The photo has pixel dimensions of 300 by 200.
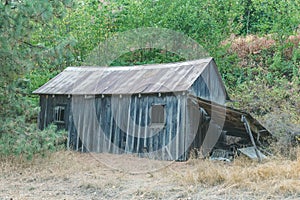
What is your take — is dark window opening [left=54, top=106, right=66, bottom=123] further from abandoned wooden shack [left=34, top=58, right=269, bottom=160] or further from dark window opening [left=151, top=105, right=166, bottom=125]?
dark window opening [left=151, top=105, right=166, bottom=125]

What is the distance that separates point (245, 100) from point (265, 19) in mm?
10030

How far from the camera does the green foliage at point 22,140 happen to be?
9.77 metres

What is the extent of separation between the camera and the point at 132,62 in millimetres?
23109

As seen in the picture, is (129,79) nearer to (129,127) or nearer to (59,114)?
(129,127)

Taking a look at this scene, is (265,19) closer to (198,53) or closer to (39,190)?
(198,53)

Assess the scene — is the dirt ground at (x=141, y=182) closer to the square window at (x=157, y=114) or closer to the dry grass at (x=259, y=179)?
the dry grass at (x=259, y=179)

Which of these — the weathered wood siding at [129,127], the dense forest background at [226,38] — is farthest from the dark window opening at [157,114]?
the dense forest background at [226,38]

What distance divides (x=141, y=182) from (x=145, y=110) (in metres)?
4.89

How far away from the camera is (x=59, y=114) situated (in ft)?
49.9

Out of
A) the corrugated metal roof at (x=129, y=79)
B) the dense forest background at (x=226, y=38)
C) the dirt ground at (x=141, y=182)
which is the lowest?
the dirt ground at (x=141, y=182)

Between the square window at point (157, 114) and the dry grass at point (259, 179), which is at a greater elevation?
the square window at point (157, 114)

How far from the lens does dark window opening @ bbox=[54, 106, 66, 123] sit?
15133mm

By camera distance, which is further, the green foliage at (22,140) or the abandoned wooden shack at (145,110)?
the abandoned wooden shack at (145,110)

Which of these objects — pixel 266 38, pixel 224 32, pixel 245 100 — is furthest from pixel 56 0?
pixel 266 38
